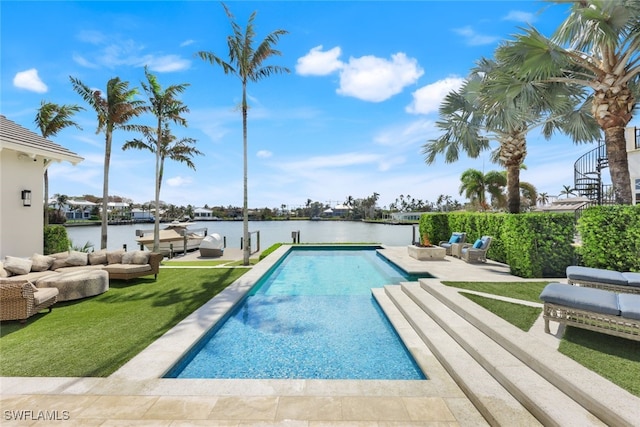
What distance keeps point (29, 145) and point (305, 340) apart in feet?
31.5

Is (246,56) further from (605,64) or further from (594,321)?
(594,321)

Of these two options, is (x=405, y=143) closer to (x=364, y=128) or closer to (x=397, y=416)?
(x=364, y=128)

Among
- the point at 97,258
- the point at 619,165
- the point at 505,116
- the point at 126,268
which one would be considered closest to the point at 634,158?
the point at 505,116

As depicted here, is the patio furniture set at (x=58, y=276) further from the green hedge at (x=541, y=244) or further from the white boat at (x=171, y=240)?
the green hedge at (x=541, y=244)

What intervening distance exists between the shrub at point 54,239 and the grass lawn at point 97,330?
393 cm

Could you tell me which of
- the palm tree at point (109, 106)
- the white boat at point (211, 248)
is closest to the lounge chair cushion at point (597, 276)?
the white boat at point (211, 248)

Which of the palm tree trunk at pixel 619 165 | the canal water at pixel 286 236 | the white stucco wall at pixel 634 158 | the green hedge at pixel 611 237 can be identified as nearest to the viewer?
the green hedge at pixel 611 237

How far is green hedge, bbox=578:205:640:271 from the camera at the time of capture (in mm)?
5988

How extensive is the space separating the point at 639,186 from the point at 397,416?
1724 centimetres

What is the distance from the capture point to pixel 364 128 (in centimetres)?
1944

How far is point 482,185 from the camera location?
30.1 meters

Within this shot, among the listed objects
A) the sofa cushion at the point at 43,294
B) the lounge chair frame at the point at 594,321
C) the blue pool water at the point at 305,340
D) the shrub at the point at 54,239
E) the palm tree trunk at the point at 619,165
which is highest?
the palm tree trunk at the point at 619,165

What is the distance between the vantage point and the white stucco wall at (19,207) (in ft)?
25.8

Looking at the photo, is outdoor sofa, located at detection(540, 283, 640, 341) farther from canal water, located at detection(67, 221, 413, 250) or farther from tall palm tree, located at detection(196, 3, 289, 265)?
canal water, located at detection(67, 221, 413, 250)
